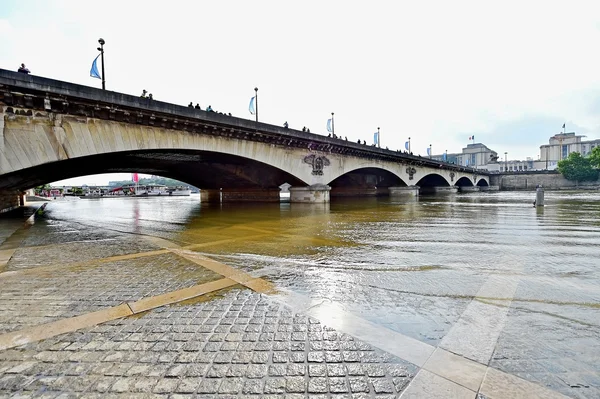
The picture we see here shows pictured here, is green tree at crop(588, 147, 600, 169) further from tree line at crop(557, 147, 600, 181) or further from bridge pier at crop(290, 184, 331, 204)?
bridge pier at crop(290, 184, 331, 204)

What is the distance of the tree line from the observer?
3415 inches

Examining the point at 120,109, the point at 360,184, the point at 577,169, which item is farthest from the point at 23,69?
the point at 577,169

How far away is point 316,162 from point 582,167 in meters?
97.7

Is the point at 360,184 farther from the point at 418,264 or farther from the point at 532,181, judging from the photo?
the point at 532,181

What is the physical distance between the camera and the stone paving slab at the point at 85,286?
4.41 metres

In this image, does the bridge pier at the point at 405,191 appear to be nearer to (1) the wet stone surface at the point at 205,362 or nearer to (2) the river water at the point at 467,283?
(2) the river water at the point at 467,283

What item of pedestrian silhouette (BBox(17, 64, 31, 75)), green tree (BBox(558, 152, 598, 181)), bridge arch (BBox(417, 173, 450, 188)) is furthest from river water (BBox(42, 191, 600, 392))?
green tree (BBox(558, 152, 598, 181))

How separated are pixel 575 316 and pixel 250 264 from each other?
5856mm

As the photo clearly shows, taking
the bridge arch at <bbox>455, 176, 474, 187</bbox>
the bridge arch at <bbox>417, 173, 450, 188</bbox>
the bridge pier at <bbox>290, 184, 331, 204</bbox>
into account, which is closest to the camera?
the bridge pier at <bbox>290, 184, 331, 204</bbox>

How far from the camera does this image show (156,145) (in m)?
18.0

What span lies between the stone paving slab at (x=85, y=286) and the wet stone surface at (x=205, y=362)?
1.02 m

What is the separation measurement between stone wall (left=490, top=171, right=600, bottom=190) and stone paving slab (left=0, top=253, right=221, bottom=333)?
11028 centimetres

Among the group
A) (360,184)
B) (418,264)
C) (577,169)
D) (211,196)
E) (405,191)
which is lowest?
(418,264)

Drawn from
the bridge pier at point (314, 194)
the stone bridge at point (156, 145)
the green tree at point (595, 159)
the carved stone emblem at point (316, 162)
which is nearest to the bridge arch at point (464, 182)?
the green tree at point (595, 159)
